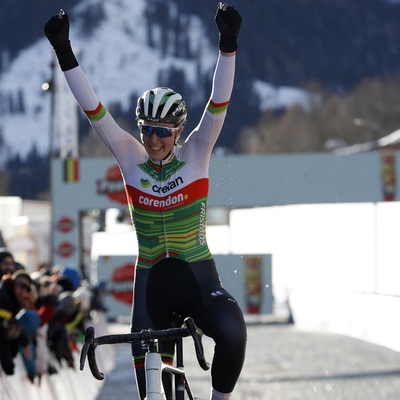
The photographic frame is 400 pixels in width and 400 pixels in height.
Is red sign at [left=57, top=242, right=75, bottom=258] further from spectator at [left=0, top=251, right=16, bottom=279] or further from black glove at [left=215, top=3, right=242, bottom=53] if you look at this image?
black glove at [left=215, top=3, right=242, bottom=53]

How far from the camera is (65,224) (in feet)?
142

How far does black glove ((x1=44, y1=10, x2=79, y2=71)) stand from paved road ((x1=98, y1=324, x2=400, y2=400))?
797 cm

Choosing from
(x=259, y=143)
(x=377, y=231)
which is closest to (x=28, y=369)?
(x=377, y=231)

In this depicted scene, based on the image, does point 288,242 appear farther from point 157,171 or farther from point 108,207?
point 157,171

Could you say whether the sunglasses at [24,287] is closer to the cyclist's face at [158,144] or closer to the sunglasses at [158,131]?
the cyclist's face at [158,144]

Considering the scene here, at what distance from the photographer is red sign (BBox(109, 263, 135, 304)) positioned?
1784 inches

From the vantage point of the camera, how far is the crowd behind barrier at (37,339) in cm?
1126

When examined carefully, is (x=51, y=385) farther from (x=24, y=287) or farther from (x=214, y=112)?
(x=214, y=112)

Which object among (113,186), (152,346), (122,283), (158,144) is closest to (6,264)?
(158,144)

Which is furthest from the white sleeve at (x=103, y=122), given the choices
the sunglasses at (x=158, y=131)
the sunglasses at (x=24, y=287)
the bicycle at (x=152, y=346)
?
the sunglasses at (x=24, y=287)

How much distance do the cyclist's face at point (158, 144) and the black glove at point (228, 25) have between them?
50 centimetres

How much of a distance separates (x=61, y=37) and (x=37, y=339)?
566 centimetres

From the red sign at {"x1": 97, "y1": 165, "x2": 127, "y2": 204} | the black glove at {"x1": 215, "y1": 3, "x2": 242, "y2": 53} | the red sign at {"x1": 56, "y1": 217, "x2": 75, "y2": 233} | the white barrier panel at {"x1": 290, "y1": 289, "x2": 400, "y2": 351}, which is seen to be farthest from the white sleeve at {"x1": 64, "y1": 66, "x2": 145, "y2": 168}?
the red sign at {"x1": 56, "y1": 217, "x2": 75, "y2": 233}

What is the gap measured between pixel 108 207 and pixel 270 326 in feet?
19.0
